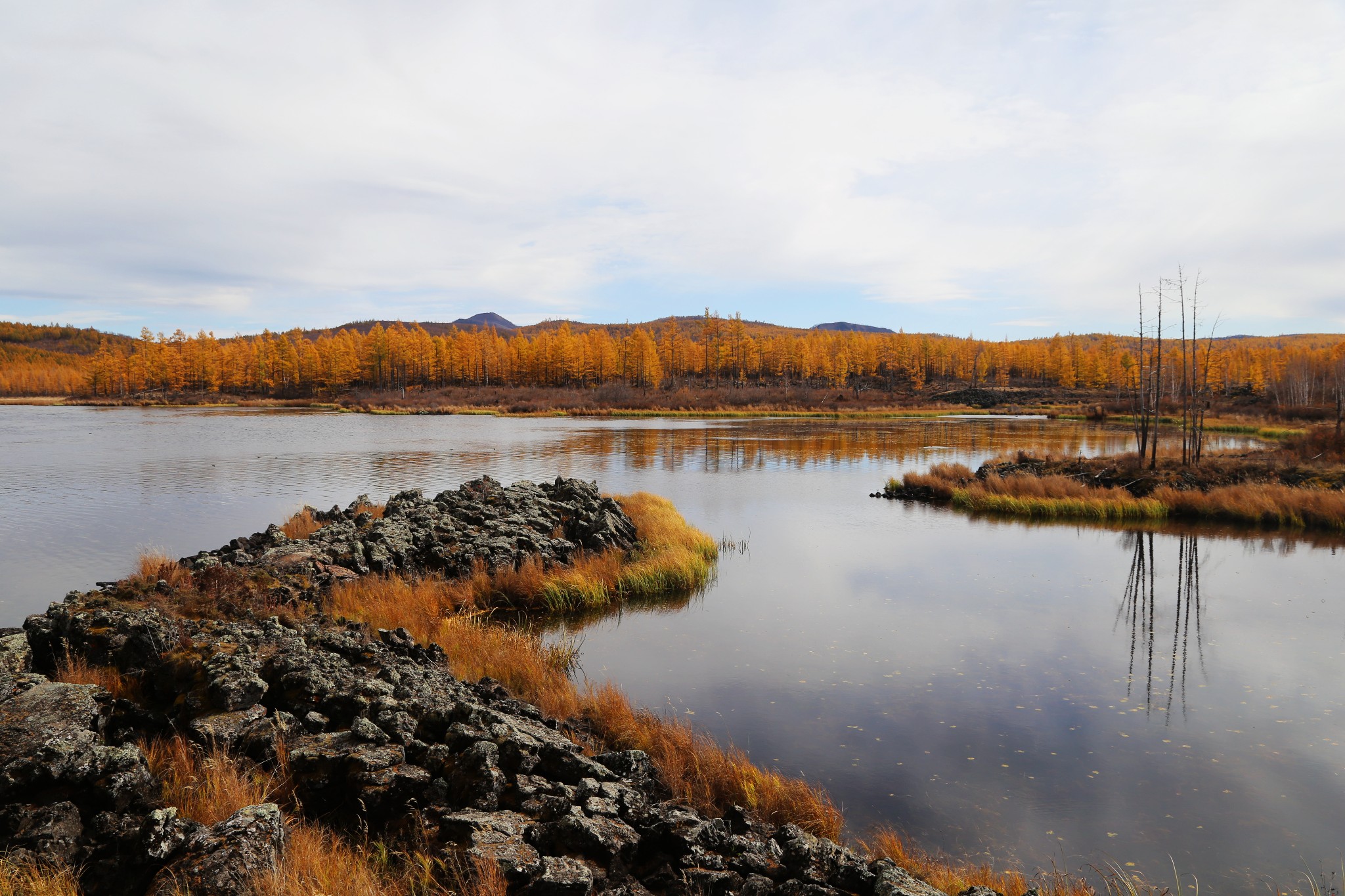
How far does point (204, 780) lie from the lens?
5.86 meters

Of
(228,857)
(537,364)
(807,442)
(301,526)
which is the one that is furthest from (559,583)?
(537,364)

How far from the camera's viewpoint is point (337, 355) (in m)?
124

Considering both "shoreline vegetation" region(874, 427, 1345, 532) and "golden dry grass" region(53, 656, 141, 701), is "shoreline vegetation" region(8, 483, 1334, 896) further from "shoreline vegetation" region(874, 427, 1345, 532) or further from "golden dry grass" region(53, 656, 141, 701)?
"shoreline vegetation" region(874, 427, 1345, 532)

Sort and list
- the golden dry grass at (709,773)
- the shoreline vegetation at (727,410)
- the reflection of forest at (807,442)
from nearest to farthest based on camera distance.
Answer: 1. the golden dry grass at (709,773)
2. the reflection of forest at (807,442)
3. the shoreline vegetation at (727,410)

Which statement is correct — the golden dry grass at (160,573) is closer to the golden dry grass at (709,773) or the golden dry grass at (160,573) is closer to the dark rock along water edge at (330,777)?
the dark rock along water edge at (330,777)

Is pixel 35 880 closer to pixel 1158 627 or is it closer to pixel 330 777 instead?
pixel 330 777

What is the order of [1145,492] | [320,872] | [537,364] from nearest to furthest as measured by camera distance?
1. [320,872]
2. [1145,492]
3. [537,364]

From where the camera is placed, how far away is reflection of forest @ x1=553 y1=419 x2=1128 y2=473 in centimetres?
4222

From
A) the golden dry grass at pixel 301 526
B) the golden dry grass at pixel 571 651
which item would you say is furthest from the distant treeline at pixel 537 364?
the golden dry grass at pixel 571 651

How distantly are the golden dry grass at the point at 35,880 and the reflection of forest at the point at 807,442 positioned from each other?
33242 millimetres

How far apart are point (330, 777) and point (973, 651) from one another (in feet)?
35.1

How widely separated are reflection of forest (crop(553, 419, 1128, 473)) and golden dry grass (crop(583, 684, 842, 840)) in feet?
95.0

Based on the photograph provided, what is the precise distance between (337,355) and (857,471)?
112 meters

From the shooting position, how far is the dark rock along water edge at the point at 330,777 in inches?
198
